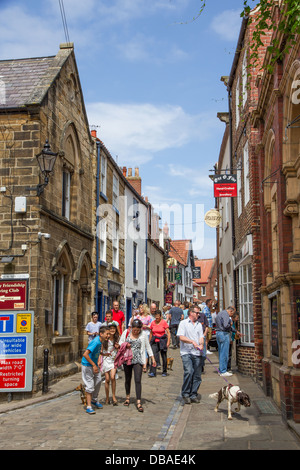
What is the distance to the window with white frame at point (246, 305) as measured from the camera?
14.2 m

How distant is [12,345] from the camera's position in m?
11.9

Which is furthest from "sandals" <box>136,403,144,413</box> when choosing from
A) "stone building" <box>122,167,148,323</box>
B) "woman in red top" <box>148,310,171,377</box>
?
"stone building" <box>122,167,148,323</box>

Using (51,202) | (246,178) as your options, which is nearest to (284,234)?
(246,178)

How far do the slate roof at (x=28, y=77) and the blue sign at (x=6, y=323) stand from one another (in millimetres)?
5017

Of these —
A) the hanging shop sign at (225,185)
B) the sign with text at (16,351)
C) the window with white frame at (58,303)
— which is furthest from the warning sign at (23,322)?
the hanging shop sign at (225,185)

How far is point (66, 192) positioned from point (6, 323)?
16.9 feet

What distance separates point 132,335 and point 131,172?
2393cm

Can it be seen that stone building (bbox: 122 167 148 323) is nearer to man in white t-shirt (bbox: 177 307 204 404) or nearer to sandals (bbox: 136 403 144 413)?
man in white t-shirt (bbox: 177 307 204 404)

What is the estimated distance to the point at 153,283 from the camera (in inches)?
1367

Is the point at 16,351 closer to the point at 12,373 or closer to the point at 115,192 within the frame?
the point at 12,373

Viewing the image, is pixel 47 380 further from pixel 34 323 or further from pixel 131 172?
pixel 131 172

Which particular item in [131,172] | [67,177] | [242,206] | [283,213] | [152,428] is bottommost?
[152,428]
